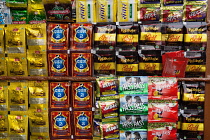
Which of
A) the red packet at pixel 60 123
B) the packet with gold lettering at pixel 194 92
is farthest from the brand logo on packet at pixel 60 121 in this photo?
the packet with gold lettering at pixel 194 92

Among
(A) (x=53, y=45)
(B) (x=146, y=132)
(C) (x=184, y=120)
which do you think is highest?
(A) (x=53, y=45)

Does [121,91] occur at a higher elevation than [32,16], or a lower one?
lower

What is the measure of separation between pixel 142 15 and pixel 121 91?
36.6 inches

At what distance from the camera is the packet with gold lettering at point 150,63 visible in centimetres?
217

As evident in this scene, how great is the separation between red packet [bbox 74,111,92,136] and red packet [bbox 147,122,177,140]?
71cm

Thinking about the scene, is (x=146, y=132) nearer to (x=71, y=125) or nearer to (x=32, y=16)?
(x=71, y=125)

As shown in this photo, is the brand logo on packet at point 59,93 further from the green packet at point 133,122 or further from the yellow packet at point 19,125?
the green packet at point 133,122

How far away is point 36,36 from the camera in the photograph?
2.20m

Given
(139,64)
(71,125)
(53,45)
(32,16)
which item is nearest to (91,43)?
(53,45)

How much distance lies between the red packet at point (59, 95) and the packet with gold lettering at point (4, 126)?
593mm

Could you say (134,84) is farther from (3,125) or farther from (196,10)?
(3,125)

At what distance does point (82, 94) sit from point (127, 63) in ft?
2.14

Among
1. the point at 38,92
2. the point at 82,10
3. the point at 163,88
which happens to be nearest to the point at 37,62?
the point at 38,92

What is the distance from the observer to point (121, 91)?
2154mm
